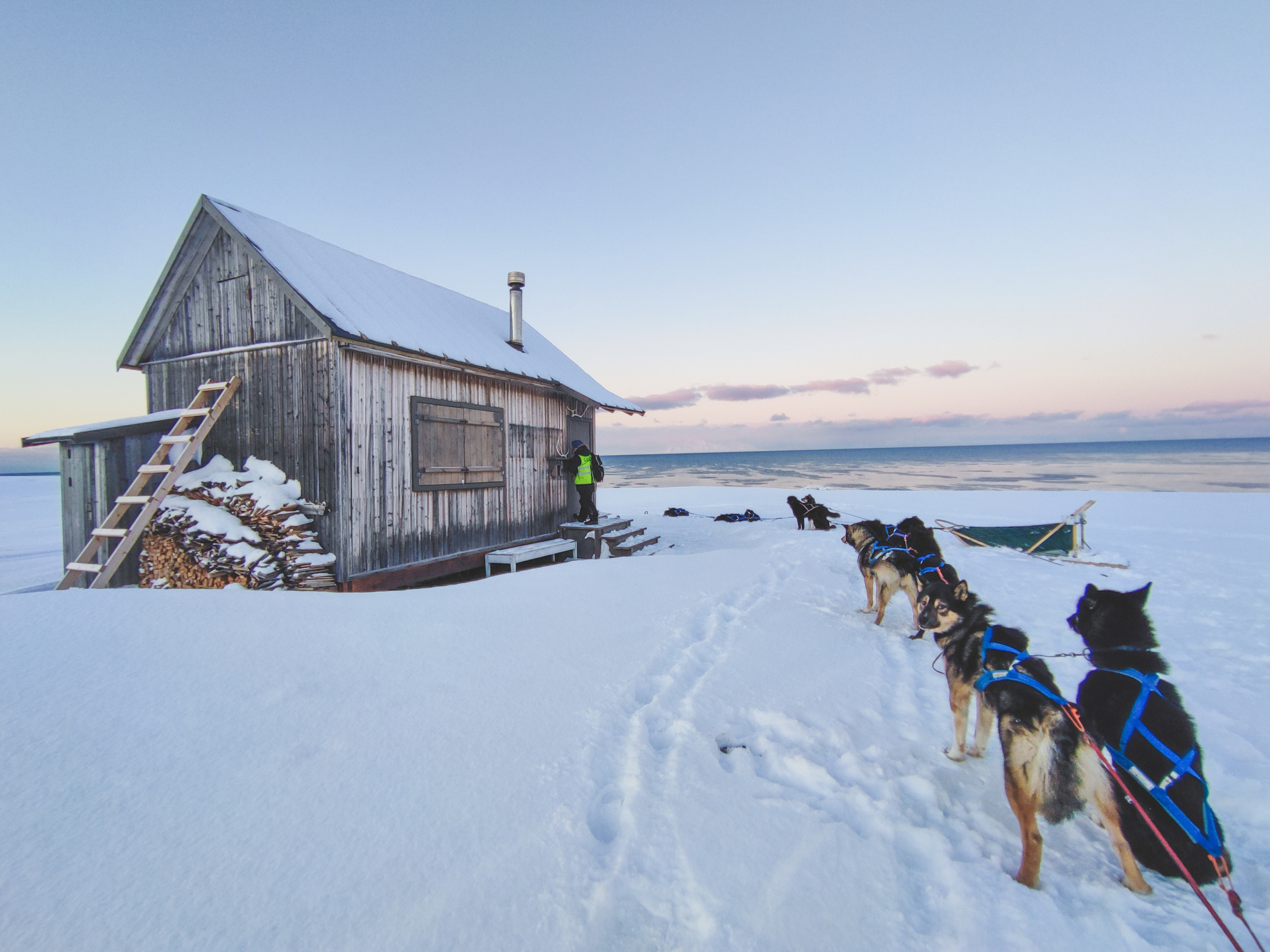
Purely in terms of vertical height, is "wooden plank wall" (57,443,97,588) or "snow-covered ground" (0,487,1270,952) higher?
"wooden plank wall" (57,443,97,588)

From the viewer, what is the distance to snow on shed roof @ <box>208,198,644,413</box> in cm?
705

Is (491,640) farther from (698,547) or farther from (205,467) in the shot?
(698,547)

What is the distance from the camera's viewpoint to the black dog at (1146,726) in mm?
1910

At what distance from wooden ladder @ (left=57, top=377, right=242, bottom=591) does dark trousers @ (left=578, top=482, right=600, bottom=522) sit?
19.3ft

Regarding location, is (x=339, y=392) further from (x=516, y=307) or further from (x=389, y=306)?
(x=516, y=307)

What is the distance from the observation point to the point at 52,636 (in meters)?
3.15

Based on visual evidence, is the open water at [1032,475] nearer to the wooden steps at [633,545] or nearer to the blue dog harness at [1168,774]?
the wooden steps at [633,545]

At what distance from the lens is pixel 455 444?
8.35 meters

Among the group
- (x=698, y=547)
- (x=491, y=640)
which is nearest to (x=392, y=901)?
(x=491, y=640)

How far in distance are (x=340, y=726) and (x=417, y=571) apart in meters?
5.29

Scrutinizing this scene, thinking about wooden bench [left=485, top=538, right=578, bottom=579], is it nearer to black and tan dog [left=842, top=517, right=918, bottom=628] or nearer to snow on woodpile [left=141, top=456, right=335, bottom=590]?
snow on woodpile [left=141, top=456, right=335, bottom=590]

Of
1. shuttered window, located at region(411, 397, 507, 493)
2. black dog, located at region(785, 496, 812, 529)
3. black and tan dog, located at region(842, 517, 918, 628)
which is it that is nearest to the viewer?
black and tan dog, located at region(842, 517, 918, 628)

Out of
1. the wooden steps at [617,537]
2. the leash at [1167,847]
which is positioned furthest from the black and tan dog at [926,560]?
the wooden steps at [617,537]

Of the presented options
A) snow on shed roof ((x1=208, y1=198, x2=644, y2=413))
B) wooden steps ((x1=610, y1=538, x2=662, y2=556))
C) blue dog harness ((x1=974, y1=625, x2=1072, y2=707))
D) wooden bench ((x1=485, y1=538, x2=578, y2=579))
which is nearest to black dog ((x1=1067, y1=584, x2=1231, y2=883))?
blue dog harness ((x1=974, y1=625, x2=1072, y2=707))
